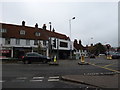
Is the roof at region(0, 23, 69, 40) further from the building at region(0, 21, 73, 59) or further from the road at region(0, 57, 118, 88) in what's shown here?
the road at region(0, 57, 118, 88)

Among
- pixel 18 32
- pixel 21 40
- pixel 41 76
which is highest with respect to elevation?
pixel 18 32

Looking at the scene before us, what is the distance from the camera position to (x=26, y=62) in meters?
22.9

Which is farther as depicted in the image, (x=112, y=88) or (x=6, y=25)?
(x=6, y=25)

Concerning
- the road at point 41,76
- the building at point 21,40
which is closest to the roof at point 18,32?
the building at point 21,40

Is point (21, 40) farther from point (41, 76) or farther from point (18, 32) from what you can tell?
point (41, 76)

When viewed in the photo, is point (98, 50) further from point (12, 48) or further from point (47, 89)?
point (47, 89)

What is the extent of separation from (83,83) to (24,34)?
3504 cm

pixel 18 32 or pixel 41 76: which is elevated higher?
pixel 18 32

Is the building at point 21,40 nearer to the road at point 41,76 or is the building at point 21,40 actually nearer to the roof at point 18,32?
the roof at point 18,32

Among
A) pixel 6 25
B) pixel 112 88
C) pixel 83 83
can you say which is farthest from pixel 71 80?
pixel 6 25

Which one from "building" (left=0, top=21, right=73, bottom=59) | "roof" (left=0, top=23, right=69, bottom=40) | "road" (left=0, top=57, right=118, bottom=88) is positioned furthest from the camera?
"roof" (left=0, top=23, right=69, bottom=40)

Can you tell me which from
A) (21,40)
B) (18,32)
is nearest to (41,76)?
(21,40)

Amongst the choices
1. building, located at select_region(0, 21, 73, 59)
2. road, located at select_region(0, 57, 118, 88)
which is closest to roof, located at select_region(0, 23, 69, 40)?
building, located at select_region(0, 21, 73, 59)

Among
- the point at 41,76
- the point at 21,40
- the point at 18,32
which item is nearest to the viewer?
the point at 41,76
